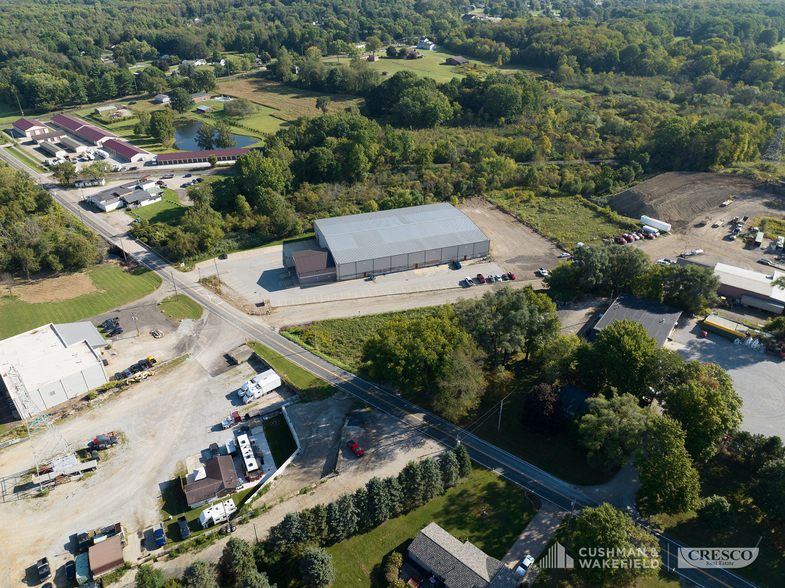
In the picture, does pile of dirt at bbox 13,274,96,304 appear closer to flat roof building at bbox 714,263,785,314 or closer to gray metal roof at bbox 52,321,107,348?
gray metal roof at bbox 52,321,107,348

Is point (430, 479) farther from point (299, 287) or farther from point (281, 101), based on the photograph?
point (281, 101)

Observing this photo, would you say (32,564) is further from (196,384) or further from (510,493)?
(510,493)

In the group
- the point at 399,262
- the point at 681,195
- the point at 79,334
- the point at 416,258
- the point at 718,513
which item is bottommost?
the point at 718,513

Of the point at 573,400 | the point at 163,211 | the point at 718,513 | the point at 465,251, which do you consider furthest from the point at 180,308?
the point at 718,513

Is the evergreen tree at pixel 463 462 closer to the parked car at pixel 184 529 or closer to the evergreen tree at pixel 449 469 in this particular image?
the evergreen tree at pixel 449 469

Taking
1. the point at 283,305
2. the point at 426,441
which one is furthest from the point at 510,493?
the point at 283,305

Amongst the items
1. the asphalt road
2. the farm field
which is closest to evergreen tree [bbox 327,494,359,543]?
the asphalt road
